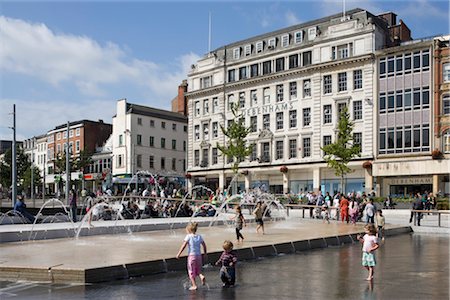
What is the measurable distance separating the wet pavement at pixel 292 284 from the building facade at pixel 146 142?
60750 mm

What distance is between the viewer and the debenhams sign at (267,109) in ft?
197

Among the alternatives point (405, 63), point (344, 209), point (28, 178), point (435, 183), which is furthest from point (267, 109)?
point (28, 178)

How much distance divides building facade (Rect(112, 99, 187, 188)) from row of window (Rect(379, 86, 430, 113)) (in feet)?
118

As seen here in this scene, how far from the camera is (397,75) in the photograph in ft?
169

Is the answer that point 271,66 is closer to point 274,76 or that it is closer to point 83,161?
point 274,76

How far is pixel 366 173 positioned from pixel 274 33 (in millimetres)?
20888

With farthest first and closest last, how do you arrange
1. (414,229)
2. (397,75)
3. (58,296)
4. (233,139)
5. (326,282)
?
(233,139), (397,75), (414,229), (326,282), (58,296)

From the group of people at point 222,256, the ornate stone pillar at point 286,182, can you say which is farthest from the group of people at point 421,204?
the group of people at point 222,256

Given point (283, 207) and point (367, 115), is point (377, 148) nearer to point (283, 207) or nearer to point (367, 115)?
point (367, 115)

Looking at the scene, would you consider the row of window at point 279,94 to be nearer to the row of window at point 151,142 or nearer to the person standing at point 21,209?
the row of window at point 151,142

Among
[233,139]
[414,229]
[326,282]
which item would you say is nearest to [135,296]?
[326,282]

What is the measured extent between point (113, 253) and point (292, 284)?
216 inches

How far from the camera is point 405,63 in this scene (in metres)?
51.1

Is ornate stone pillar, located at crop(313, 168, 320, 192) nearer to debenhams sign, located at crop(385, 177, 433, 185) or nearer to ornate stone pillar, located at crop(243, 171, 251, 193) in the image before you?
debenhams sign, located at crop(385, 177, 433, 185)
